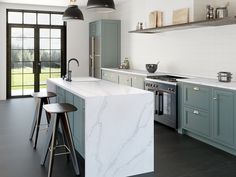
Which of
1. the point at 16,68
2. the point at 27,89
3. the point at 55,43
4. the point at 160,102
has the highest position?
the point at 55,43

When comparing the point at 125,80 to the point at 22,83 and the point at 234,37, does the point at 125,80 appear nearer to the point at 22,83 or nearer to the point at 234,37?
the point at 234,37

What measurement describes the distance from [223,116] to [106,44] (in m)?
5.10

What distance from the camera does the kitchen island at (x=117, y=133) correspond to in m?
3.10

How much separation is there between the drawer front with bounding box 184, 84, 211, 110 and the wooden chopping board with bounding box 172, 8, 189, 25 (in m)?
1.33

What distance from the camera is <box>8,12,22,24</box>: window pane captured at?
855cm

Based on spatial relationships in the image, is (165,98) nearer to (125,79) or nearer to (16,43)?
(125,79)

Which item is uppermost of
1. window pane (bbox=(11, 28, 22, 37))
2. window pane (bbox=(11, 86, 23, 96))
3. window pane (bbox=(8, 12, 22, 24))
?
window pane (bbox=(8, 12, 22, 24))

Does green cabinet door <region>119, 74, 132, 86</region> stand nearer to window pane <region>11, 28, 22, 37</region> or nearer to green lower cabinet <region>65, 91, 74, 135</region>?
green lower cabinet <region>65, 91, 74, 135</region>

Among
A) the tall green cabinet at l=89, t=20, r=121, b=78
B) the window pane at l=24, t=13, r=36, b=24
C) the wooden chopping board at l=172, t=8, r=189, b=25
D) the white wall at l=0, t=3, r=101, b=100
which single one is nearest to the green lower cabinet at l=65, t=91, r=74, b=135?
the wooden chopping board at l=172, t=8, r=189, b=25

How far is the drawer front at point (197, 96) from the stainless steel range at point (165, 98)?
32 centimetres

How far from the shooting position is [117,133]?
323 cm

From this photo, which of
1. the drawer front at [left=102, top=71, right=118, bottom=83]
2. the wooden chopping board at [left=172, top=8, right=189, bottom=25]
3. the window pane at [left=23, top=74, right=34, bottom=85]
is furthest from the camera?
the window pane at [left=23, top=74, right=34, bottom=85]

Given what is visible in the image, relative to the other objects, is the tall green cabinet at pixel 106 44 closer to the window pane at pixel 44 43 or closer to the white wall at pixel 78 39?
the white wall at pixel 78 39

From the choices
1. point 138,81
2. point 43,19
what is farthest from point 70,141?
point 43,19
